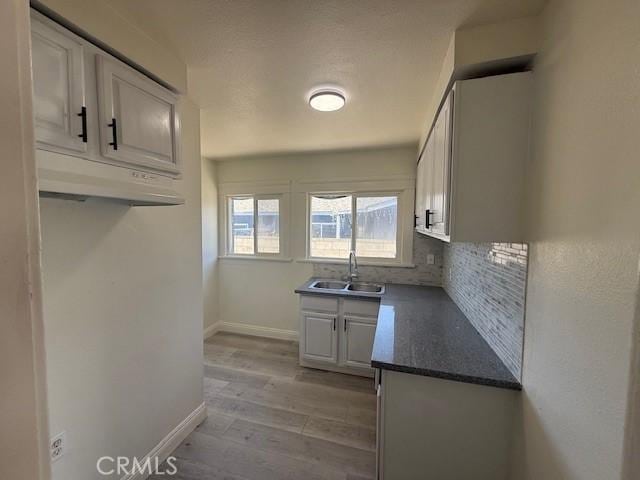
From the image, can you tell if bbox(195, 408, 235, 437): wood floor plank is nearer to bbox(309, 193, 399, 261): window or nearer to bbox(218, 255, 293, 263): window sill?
bbox(218, 255, 293, 263): window sill

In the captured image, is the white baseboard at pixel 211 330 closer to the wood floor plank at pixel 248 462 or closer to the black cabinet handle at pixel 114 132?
the wood floor plank at pixel 248 462

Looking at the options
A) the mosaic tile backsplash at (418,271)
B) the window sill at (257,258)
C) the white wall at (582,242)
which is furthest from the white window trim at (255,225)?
the white wall at (582,242)

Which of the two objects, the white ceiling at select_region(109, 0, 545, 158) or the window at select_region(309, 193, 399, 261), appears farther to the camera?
the window at select_region(309, 193, 399, 261)

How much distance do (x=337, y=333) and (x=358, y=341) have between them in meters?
0.23

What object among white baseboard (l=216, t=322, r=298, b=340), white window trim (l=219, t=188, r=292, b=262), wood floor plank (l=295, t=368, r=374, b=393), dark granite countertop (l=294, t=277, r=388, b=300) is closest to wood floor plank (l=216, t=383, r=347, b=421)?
wood floor plank (l=295, t=368, r=374, b=393)

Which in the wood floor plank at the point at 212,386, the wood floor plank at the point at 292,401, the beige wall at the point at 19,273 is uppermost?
the beige wall at the point at 19,273

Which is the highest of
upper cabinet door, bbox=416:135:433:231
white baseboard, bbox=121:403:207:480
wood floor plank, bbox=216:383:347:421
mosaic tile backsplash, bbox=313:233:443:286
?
upper cabinet door, bbox=416:135:433:231

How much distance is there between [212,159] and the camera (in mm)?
3785

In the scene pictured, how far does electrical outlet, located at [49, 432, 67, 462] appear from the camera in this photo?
1.26 metres

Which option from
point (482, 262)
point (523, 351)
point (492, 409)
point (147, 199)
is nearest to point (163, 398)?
point (147, 199)

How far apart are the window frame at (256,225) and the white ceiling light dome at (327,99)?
5.79 ft

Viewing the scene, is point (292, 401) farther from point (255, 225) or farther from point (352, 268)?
point (255, 225)

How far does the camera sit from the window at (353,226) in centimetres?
339

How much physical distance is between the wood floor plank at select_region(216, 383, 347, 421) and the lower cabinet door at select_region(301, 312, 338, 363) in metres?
0.43
